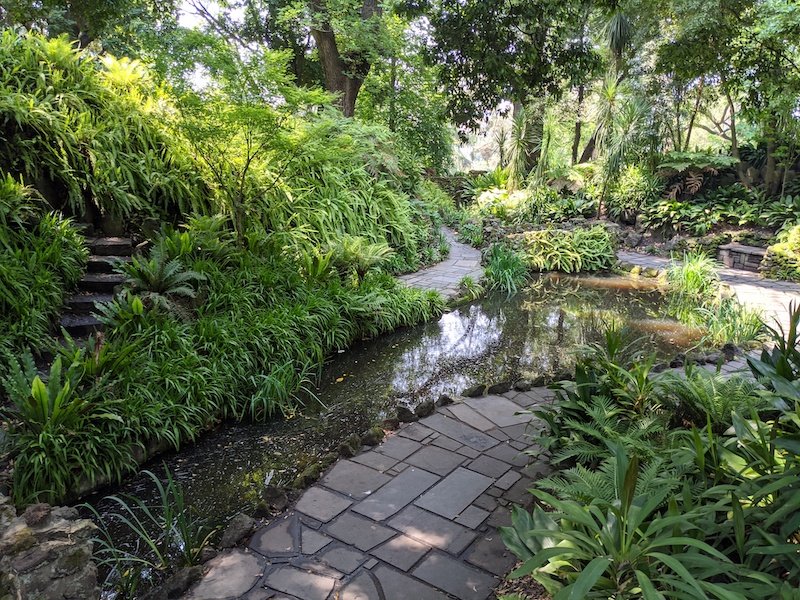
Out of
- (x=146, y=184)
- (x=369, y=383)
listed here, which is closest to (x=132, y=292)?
(x=146, y=184)

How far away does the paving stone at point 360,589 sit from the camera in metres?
2.01

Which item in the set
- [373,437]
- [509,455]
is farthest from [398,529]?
[509,455]

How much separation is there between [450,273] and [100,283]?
17.1ft

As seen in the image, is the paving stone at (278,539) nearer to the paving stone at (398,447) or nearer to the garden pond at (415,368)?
the garden pond at (415,368)

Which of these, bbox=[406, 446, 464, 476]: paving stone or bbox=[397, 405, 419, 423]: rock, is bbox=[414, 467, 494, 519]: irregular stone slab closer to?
bbox=[406, 446, 464, 476]: paving stone

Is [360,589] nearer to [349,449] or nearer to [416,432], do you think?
[349,449]

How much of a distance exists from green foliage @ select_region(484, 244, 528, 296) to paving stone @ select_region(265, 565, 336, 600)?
6283 millimetres

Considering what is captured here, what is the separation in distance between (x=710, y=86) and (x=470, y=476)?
11251 mm

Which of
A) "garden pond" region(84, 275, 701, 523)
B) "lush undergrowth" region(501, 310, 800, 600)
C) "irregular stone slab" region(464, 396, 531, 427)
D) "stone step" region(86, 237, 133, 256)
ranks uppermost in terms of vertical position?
"stone step" region(86, 237, 133, 256)

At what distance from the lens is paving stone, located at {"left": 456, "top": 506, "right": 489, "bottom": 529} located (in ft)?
8.17

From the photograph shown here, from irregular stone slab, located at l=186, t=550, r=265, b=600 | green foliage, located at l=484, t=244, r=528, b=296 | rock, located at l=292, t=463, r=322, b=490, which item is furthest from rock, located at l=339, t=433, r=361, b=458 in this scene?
green foliage, located at l=484, t=244, r=528, b=296

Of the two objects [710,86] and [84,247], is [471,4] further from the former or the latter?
[710,86]

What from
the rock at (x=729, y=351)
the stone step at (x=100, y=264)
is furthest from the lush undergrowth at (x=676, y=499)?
the stone step at (x=100, y=264)

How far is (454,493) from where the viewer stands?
109 inches
